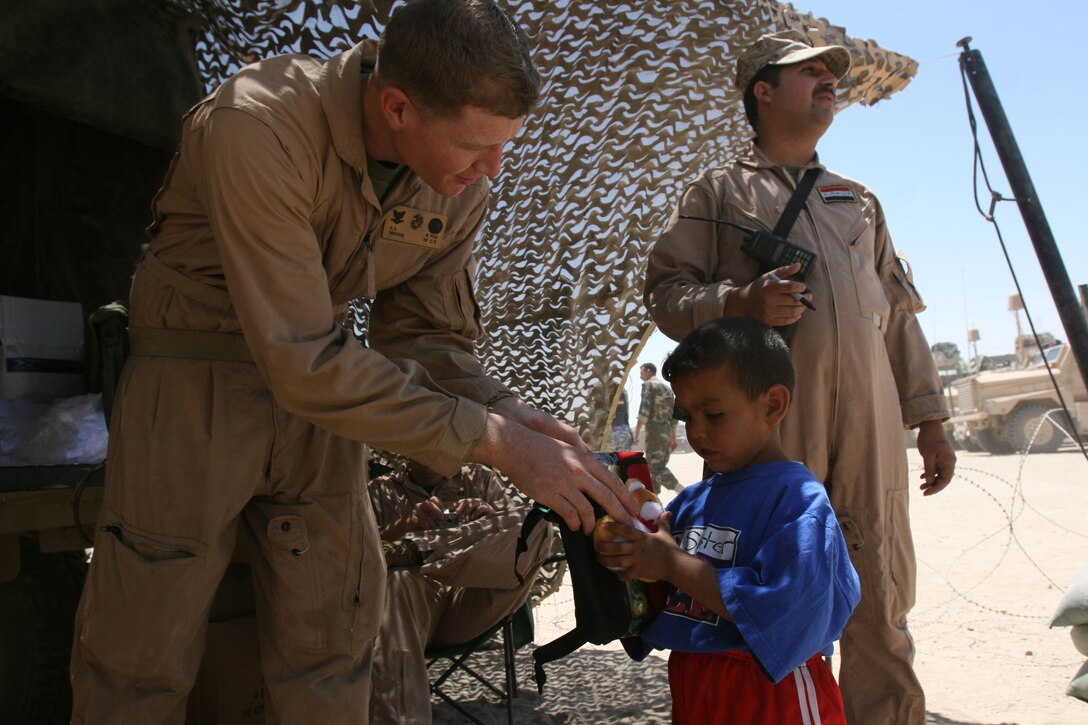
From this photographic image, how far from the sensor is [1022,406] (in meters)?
16.5

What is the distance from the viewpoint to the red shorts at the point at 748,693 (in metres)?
1.60

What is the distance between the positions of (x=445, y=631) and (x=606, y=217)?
1.80 metres

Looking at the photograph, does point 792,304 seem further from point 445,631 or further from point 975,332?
point 975,332

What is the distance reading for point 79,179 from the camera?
3229mm

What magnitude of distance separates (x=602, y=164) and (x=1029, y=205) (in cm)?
164

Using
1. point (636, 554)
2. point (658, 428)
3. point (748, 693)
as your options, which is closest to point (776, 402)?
point (636, 554)

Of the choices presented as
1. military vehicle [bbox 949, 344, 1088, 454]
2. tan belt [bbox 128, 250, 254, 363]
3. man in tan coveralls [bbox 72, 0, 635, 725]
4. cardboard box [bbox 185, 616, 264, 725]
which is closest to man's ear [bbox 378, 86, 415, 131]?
man in tan coveralls [bbox 72, 0, 635, 725]

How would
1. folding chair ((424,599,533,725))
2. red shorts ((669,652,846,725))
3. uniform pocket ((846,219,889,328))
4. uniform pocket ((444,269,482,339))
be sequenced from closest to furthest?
red shorts ((669,652,846,725)) < uniform pocket ((444,269,482,339)) < uniform pocket ((846,219,889,328)) < folding chair ((424,599,533,725))

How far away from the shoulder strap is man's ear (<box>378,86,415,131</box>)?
3.70ft

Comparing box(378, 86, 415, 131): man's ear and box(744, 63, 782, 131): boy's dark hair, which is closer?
box(378, 86, 415, 131): man's ear

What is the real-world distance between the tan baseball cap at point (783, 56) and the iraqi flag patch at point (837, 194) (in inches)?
12.8

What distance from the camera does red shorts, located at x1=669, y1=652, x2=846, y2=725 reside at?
1.60m

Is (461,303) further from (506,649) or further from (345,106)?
(506,649)

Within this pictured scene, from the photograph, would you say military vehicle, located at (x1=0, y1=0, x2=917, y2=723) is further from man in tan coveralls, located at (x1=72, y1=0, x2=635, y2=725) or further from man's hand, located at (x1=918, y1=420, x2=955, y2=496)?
man's hand, located at (x1=918, y1=420, x2=955, y2=496)
